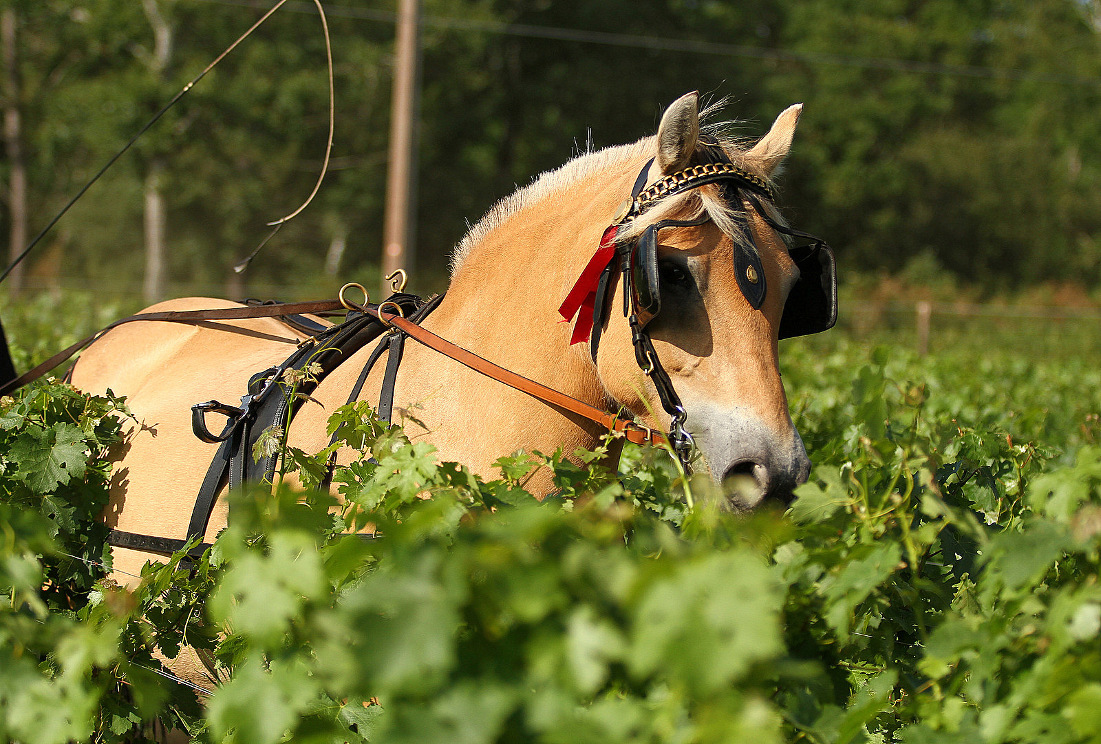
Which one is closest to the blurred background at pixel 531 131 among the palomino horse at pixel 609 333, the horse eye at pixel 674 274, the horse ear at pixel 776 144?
the horse ear at pixel 776 144

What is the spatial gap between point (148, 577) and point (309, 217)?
3471 cm

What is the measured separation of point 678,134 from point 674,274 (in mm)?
331

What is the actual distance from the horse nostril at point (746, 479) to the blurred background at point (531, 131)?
37.1ft

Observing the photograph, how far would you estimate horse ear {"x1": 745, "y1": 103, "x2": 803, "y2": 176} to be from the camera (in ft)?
7.67

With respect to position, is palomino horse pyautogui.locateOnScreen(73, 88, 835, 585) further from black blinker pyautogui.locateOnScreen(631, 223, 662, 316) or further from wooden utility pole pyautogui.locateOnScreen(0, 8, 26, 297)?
wooden utility pole pyautogui.locateOnScreen(0, 8, 26, 297)

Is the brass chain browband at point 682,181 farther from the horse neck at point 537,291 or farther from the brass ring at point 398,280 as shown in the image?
the brass ring at point 398,280

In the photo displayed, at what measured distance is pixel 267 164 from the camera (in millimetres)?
31109

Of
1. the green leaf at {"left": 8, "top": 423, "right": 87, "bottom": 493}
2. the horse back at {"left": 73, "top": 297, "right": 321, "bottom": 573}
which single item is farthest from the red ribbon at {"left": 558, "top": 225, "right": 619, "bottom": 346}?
the green leaf at {"left": 8, "top": 423, "right": 87, "bottom": 493}

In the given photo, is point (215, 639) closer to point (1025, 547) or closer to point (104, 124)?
point (1025, 547)

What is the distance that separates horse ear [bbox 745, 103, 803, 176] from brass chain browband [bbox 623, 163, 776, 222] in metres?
0.23

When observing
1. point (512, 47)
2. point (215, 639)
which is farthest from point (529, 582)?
point (512, 47)

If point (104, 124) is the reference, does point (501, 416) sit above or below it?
below

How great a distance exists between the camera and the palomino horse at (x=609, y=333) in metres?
1.91

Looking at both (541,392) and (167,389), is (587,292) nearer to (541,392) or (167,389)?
(541,392)
